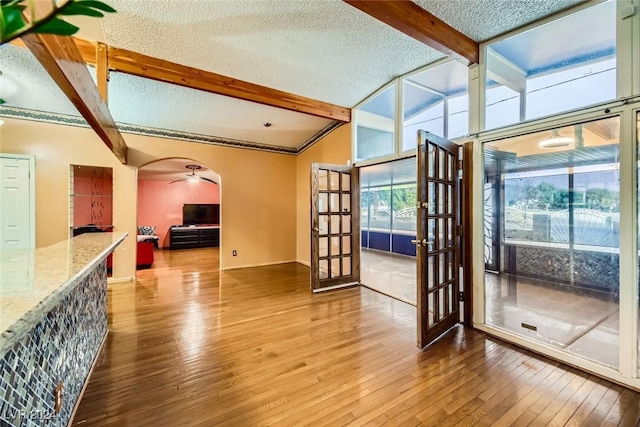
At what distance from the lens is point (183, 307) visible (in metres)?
3.37

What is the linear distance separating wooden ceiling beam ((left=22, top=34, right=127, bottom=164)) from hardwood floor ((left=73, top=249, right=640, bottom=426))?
7.08ft

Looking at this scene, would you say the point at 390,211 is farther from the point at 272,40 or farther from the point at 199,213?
the point at 272,40

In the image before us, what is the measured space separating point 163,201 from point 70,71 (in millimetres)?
7944

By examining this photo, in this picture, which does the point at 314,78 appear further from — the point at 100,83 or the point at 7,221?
the point at 7,221

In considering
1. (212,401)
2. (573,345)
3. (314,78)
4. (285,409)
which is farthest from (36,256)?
(573,345)

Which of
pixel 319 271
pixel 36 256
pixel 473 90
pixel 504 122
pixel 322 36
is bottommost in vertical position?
pixel 319 271

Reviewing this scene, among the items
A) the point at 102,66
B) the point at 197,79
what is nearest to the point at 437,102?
the point at 197,79

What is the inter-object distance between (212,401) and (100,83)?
3220 millimetres

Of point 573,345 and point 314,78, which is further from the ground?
point 314,78

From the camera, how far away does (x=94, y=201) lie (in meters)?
5.00

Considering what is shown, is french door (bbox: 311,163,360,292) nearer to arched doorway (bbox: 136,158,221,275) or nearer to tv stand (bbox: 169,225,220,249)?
arched doorway (bbox: 136,158,221,275)

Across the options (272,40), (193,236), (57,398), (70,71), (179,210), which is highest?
(272,40)

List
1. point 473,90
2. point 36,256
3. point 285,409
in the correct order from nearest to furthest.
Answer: point 36,256, point 285,409, point 473,90

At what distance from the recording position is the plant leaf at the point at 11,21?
0.50m
